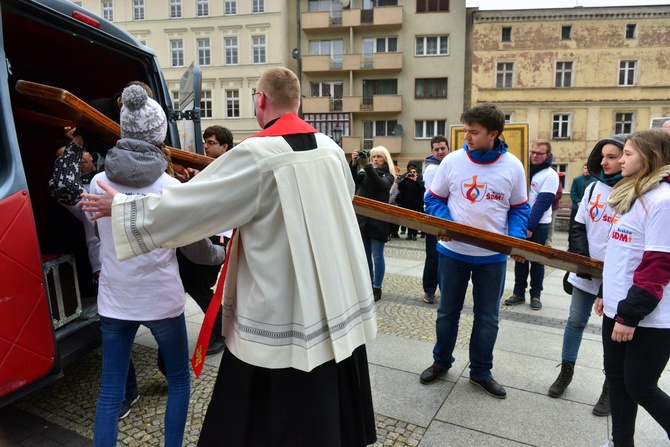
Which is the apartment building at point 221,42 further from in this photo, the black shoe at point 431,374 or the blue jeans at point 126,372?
the blue jeans at point 126,372

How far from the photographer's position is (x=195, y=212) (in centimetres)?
166

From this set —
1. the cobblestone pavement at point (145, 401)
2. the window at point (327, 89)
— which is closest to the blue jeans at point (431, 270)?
the cobblestone pavement at point (145, 401)

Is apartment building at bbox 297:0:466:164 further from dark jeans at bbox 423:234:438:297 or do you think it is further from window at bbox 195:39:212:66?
dark jeans at bbox 423:234:438:297

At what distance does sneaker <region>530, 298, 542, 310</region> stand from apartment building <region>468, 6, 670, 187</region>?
25.7 metres

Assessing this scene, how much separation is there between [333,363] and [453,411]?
1.52m

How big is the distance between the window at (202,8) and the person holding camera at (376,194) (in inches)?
1166

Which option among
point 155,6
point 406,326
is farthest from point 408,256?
point 155,6

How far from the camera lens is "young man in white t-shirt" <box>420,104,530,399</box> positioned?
3156mm

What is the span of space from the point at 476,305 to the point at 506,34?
1208 inches

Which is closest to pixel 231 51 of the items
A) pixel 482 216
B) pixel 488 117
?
pixel 488 117

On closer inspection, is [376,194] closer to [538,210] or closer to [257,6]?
[538,210]

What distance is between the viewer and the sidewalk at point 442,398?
2.72 m

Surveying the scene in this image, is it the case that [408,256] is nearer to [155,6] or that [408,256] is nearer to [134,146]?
[134,146]

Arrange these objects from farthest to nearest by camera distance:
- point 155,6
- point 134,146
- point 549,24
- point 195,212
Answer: point 155,6, point 549,24, point 134,146, point 195,212
